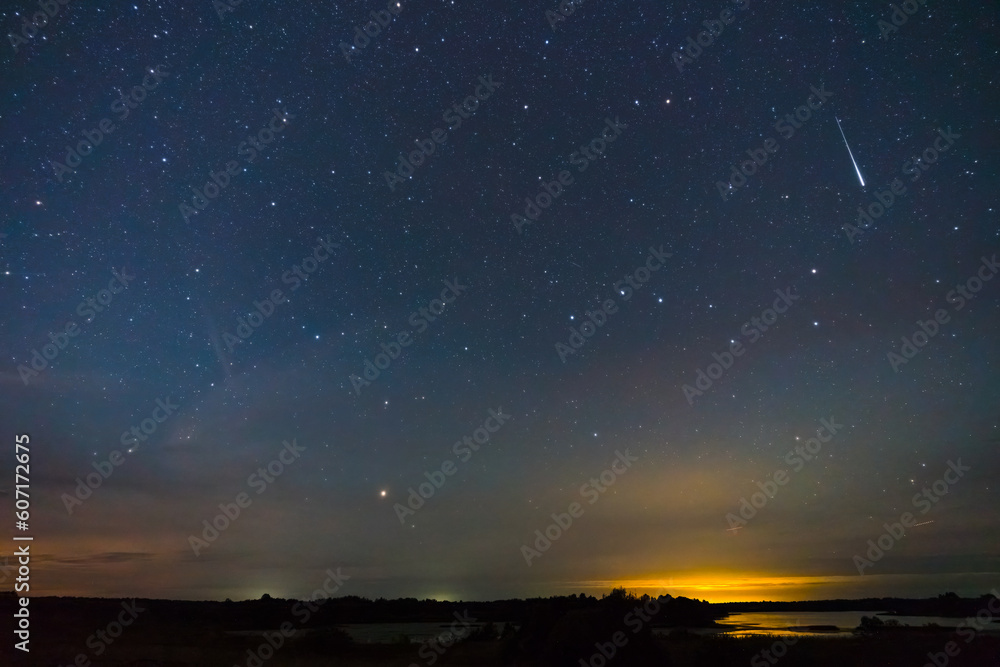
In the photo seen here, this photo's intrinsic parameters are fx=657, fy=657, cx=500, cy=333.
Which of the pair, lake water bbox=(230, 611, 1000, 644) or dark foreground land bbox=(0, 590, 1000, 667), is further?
lake water bbox=(230, 611, 1000, 644)

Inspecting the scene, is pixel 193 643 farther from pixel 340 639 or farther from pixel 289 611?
pixel 289 611

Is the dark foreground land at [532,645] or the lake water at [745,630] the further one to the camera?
the lake water at [745,630]

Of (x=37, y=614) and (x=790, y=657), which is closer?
(x=790, y=657)

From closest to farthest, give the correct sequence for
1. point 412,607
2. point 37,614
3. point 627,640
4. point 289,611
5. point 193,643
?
point 627,640, point 193,643, point 37,614, point 289,611, point 412,607

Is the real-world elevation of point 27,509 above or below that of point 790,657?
above

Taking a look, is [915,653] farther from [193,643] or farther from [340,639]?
[193,643]

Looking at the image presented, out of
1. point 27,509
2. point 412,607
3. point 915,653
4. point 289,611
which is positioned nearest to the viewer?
point 27,509

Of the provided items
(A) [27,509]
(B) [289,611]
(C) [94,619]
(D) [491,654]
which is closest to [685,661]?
(D) [491,654]

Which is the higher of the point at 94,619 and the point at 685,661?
the point at 94,619

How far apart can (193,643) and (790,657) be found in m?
22.7

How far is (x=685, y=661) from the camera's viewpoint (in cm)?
2080

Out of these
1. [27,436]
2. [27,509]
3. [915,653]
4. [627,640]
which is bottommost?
[915,653]

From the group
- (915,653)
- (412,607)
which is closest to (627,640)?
(915,653)

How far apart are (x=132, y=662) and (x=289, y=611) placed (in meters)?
29.7
